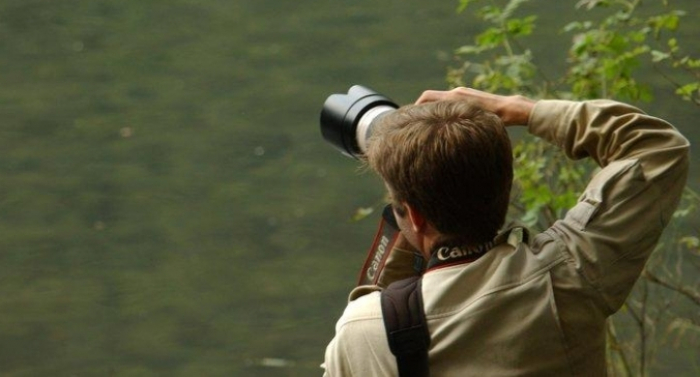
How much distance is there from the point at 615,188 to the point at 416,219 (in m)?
0.27

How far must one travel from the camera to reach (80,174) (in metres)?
5.43

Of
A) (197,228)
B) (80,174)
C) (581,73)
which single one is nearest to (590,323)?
(581,73)

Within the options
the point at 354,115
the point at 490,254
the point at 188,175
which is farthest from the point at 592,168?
the point at 490,254

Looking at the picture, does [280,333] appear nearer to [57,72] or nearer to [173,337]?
[173,337]

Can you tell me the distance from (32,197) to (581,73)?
2855 millimetres

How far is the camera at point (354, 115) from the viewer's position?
1.84 meters

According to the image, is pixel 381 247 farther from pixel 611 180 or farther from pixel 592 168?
pixel 592 168

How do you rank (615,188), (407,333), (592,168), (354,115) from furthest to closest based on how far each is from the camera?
(592,168) < (354,115) < (615,188) < (407,333)

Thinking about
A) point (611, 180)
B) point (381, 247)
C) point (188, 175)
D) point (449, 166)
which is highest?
point (449, 166)

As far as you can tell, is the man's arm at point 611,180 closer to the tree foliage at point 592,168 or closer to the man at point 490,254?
the man at point 490,254

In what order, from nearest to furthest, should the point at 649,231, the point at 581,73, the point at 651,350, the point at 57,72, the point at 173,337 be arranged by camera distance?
the point at 649,231, the point at 581,73, the point at 651,350, the point at 173,337, the point at 57,72

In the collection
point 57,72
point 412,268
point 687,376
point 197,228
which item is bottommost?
point 687,376

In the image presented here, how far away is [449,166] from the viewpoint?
1464 mm

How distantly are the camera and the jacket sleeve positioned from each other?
0.27m
